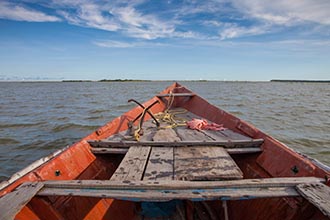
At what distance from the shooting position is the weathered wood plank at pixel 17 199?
145cm

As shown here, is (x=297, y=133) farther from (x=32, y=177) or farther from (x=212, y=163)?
(x=32, y=177)

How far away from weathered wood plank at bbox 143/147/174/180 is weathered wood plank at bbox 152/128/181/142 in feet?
1.09

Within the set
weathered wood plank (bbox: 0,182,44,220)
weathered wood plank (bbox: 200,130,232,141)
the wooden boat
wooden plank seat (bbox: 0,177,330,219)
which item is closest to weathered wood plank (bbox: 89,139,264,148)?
the wooden boat

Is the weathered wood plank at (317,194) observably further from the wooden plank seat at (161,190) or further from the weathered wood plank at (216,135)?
the weathered wood plank at (216,135)

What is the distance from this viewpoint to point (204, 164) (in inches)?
89.4

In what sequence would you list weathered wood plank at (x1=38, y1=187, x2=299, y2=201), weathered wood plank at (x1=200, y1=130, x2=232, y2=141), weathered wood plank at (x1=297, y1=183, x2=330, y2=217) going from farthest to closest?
weathered wood plank at (x1=200, y1=130, x2=232, y2=141)
weathered wood plank at (x1=38, y1=187, x2=299, y2=201)
weathered wood plank at (x1=297, y1=183, x2=330, y2=217)

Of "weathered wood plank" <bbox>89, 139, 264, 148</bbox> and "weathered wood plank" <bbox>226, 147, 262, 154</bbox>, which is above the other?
"weathered wood plank" <bbox>89, 139, 264, 148</bbox>

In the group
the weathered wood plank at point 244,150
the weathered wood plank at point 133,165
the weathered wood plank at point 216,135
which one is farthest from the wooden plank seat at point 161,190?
the weathered wood plank at point 216,135

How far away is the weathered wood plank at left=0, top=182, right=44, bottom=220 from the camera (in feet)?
4.76

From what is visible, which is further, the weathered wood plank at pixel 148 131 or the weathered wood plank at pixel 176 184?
the weathered wood plank at pixel 148 131

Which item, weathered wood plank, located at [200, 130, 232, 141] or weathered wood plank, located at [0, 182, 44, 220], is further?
weathered wood plank, located at [200, 130, 232, 141]

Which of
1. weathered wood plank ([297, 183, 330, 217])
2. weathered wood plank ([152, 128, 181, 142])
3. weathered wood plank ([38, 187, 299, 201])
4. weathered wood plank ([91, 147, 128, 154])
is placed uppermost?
weathered wood plank ([297, 183, 330, 217])

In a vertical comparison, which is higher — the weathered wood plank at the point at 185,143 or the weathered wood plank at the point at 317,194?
the weathered wood plank at the point at 317,194

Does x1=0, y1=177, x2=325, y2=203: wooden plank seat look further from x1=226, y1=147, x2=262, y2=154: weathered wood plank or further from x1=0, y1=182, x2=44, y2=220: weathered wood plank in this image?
x1=226, y1=147, x2=262, y2=154: weathered wood plank
